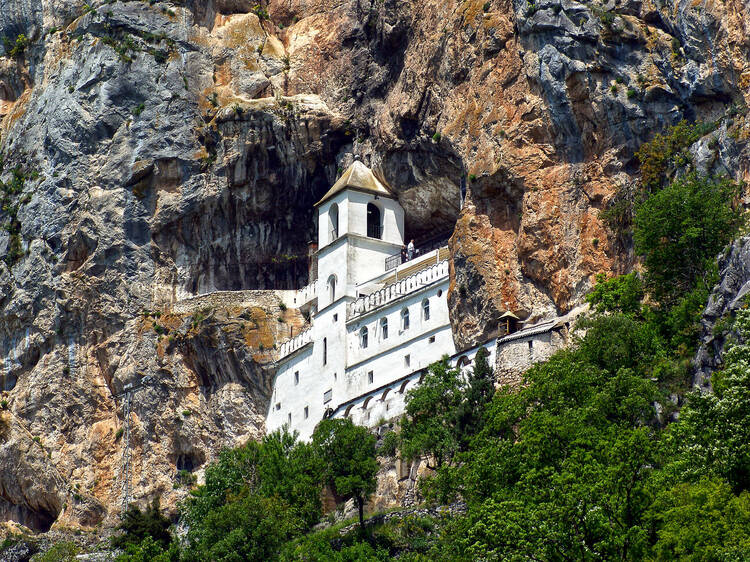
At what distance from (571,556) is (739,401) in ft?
21.8

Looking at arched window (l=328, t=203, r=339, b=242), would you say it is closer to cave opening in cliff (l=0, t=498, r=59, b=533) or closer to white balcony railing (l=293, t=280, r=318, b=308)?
white balcony railing (l=293, t=280, r=318, b=308)

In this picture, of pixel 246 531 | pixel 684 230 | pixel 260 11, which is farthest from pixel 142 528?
pixel 260 11

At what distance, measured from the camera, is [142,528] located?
7656cm

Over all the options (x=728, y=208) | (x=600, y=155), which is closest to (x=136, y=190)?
(x=600, y=155)

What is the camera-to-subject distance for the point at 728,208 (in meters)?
59.2

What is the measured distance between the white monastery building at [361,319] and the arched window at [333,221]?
0.18 ft

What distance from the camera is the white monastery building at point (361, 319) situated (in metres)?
71.9

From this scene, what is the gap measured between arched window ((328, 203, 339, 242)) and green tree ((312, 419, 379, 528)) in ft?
55.5

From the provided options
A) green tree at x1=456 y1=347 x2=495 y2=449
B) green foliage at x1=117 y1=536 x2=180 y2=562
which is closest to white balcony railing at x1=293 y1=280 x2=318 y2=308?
green foliage at x1=117 y1=536 x2=180 y2=562

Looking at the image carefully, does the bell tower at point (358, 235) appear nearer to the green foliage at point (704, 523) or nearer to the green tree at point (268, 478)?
the green tree at point (268, 478)

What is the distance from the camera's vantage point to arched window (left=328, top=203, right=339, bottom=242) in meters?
81.2

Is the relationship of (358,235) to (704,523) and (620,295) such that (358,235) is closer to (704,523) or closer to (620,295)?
(620,295)

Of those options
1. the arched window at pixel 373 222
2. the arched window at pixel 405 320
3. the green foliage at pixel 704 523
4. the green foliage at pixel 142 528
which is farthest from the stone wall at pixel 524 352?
the green foliage at pixel 142 528

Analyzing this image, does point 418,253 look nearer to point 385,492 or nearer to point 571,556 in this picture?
point 385,492
